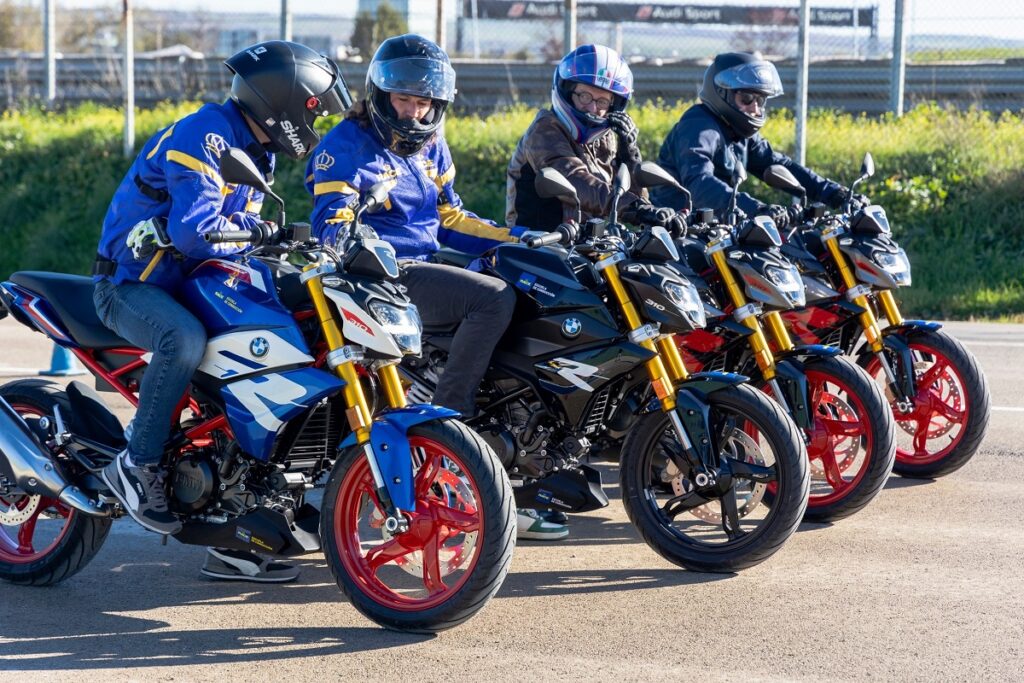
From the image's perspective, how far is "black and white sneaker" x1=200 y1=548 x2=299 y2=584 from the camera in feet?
19.1

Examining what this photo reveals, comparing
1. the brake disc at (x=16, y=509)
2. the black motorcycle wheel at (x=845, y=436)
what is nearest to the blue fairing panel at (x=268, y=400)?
the brake disc at (x=16, y=509)

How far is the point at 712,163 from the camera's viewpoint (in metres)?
7.88

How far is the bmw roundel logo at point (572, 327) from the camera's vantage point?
595cm

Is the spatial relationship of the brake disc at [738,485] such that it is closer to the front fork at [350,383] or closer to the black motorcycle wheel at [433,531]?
the black motorcycle wheel at [433,531]

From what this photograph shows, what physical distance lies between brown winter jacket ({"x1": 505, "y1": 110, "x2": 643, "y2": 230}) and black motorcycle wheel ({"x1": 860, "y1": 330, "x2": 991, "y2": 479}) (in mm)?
1577

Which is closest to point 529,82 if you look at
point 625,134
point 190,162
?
point 625,134

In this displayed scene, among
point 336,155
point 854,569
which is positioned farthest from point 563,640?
point 336,155

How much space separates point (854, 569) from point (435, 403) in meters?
1.75

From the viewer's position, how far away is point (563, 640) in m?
5.08

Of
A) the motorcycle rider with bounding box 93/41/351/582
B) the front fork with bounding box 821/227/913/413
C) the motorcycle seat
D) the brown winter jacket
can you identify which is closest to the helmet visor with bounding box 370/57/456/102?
the motorcycle rider with bounding box 93/41/351/582

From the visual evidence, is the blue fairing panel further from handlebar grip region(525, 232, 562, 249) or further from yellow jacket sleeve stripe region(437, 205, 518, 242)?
yellow jacket sleeve stripe region(437, 205, 518, 242)

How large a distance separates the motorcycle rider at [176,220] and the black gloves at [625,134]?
1.95m

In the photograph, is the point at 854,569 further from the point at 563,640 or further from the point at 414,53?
the point at 414,53

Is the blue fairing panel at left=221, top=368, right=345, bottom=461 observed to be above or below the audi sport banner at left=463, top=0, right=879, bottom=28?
below
